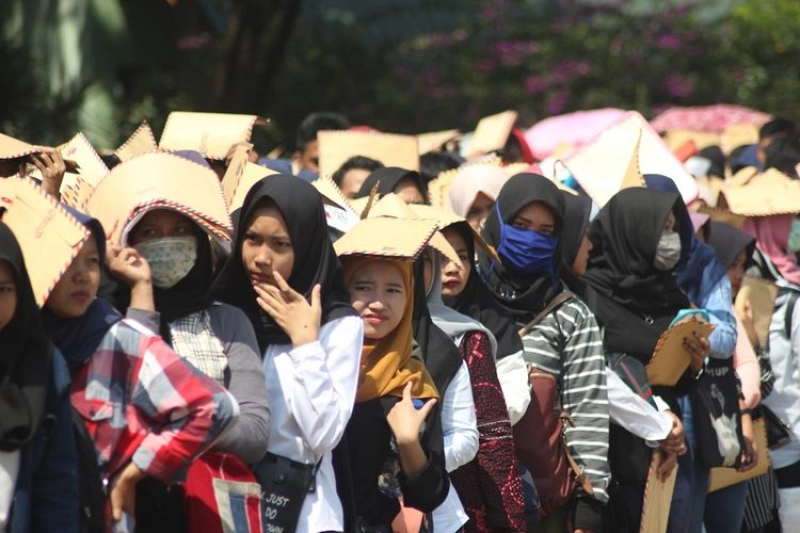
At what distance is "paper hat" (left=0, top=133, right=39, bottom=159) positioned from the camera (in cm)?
505

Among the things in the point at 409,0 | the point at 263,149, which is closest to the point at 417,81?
the point at 409,0

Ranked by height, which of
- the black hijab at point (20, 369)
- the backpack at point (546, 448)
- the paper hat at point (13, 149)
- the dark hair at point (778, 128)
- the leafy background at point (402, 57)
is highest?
the leafy background at point (402, 57)

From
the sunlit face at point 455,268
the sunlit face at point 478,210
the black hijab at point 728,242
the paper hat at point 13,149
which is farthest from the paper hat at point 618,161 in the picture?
the paper hat at point 13,149

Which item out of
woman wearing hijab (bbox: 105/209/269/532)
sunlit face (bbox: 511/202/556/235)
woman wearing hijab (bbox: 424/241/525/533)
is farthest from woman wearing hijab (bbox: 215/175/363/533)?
sunlit face (bbox: 511/202/556/235)

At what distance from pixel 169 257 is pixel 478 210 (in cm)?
289

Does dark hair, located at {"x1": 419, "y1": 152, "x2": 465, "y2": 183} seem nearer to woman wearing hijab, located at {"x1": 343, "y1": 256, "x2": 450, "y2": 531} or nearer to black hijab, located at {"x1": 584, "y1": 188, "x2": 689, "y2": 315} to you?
black hijab, located at {"x1": 584, "y1": 188, "x2": 689, "y2": 315}

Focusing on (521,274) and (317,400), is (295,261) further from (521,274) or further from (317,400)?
(521,274)

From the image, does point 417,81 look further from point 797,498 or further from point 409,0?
point 797,498

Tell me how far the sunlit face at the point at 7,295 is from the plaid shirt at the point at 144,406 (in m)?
0.31

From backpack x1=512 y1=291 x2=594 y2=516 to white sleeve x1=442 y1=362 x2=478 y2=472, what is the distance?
0.52m

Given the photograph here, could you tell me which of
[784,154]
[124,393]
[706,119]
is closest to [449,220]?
[124,393]

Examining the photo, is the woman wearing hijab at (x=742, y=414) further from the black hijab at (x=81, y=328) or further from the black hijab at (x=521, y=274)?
the black hijab at (x=81, y=328)

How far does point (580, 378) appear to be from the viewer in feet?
18.4

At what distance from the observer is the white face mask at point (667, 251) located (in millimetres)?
6215
